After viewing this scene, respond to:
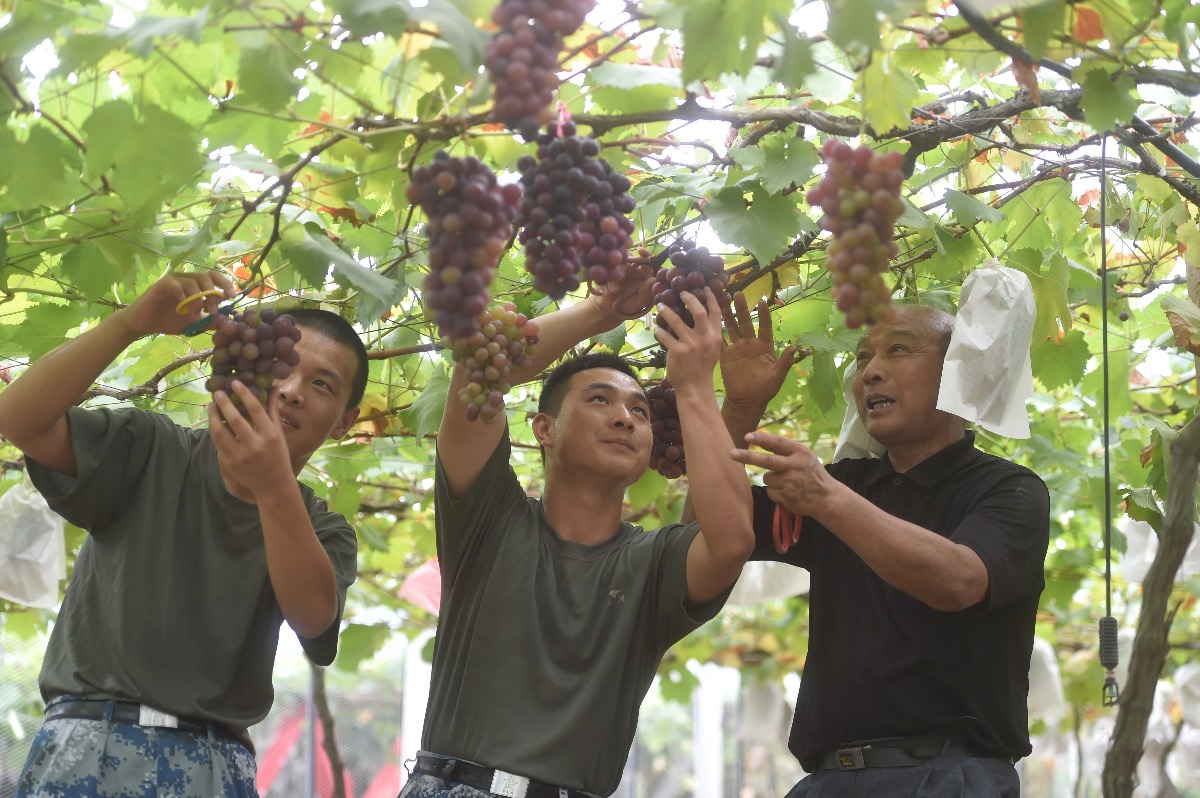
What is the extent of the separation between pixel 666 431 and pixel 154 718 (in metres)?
1.17

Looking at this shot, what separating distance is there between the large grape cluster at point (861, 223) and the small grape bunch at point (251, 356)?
2.92 feet

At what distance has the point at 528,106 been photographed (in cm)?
143

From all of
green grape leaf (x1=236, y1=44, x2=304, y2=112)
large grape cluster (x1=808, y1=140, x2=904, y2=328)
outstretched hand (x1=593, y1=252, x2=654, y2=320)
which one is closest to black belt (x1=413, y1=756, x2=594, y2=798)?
outstretched hand (x1=593, y1=252, x2=654, y2=320)

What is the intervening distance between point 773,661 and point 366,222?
267 inches

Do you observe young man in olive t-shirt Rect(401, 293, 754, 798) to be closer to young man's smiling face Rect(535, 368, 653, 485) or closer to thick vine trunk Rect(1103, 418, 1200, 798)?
young man's smiling face Rect(535, 368, 653, 485)

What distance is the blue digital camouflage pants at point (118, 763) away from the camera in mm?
2080

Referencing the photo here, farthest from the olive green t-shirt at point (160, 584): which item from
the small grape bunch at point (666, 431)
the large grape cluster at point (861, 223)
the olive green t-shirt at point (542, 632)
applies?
the large grape cluster at point (861, 223)

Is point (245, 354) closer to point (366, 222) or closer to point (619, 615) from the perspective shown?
point (366, 222)

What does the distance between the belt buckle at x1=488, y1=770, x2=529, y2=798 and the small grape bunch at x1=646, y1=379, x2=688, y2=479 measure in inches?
29.4

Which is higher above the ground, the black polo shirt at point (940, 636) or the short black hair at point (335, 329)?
the short black hair at point (335, 329)

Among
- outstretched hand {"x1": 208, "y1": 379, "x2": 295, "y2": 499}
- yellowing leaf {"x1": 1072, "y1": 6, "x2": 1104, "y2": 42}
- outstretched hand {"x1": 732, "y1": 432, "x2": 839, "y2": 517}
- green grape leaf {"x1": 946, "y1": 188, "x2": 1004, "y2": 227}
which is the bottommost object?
outstretched hand {"x1": 208, "y1": 379, "x2": 295, "y2": 499}

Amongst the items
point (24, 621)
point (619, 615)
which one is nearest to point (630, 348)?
point (619, 615)

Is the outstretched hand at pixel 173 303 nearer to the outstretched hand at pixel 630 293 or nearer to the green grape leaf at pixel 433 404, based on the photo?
the outstretched hand at pixel 630 293

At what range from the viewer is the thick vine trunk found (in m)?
1.20
